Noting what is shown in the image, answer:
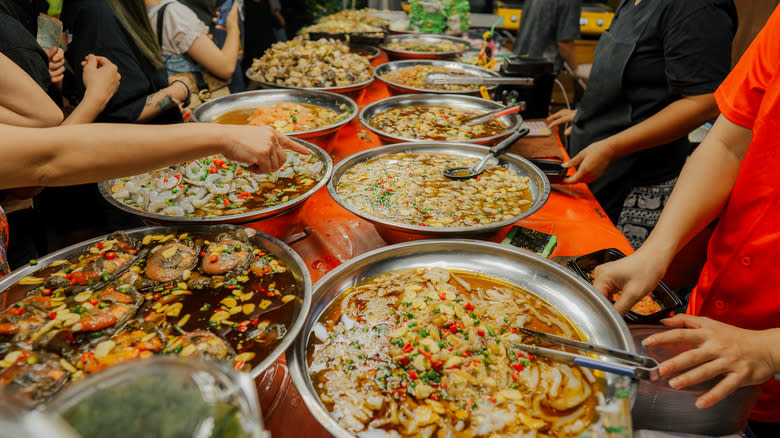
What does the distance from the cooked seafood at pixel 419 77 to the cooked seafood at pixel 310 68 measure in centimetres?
28

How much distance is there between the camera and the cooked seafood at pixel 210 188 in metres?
1.88

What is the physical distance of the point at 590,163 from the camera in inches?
100.0

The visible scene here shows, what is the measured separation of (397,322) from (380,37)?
499 centimetres

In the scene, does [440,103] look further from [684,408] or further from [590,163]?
[684,408]

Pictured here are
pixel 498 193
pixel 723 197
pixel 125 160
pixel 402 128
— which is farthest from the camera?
pixel 402 128

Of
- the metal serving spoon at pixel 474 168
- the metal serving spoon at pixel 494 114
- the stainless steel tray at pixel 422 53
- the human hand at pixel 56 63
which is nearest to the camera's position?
the metal serving spoon at pixel 474 168

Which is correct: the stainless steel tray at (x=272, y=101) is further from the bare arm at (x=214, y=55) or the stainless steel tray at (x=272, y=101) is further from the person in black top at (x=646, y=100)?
the person in black top at (x=646, y=100)

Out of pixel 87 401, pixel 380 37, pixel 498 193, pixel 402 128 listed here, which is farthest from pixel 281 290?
pixel 380 37

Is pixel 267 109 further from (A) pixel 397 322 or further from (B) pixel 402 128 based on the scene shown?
(A) pixel 397 322

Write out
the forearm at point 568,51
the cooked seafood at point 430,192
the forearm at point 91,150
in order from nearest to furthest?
1. the forearm at point 91,150
2. the cooked seafood at point 430,192
3. the forearm at point 568,51

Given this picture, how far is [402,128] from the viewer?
2.97 meters

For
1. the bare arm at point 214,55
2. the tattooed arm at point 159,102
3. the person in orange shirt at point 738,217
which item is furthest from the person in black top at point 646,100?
the bare arm at point 214,55

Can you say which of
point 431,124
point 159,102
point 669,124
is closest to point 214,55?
point 159,102

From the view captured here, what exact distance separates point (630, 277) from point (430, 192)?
103 centimetres
